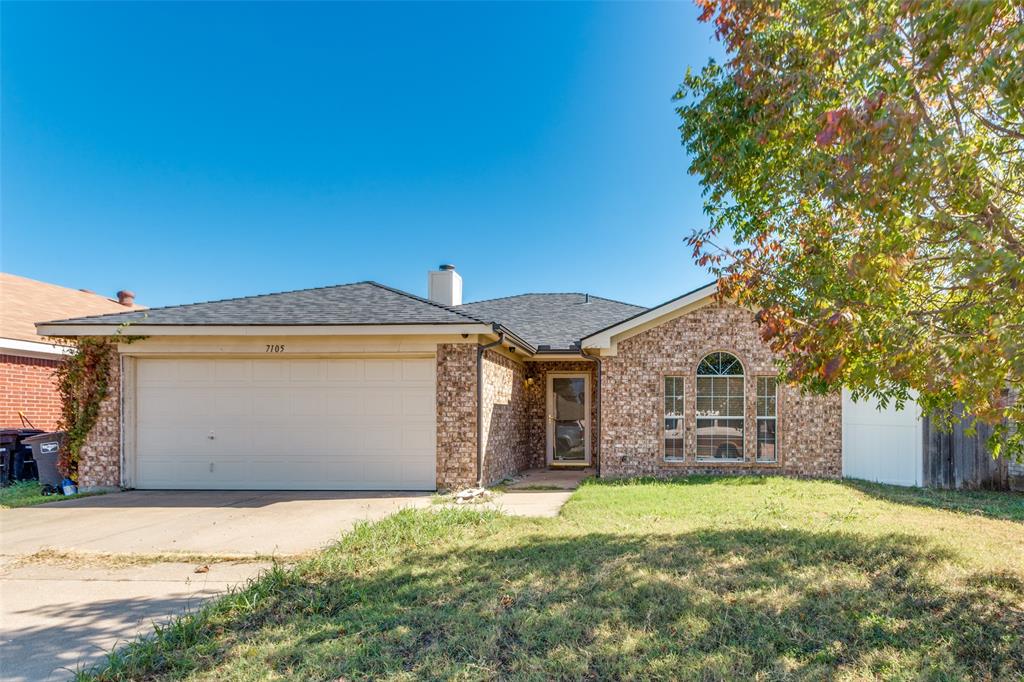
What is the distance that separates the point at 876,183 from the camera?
11.6 ft

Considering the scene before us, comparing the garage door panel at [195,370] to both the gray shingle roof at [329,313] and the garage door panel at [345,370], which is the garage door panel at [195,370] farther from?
the garage door panel at [345,370]

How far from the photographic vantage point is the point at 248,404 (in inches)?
378

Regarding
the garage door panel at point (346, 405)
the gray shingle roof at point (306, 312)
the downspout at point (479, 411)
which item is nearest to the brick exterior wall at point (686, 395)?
the downspout at point (479, 411)

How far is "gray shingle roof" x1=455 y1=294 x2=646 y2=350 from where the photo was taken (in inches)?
516

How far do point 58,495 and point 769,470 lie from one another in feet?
44.1

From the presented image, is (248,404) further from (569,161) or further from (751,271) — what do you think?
(569,161)

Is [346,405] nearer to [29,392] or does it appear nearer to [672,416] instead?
[672,416]

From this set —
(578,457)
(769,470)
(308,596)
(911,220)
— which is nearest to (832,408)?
(769,470)

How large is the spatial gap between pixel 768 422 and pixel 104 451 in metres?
13.0

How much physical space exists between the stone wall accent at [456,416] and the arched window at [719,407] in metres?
5.02

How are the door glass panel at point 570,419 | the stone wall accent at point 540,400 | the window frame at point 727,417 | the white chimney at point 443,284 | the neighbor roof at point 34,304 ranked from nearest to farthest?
the window frame at point 727,417 → the neighbor roof at point 34,304 → the stone wall accent at point 540,400 → the door glass panel at point 570,419 → the white chimney at point 443,284

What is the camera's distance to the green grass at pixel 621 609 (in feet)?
10.1

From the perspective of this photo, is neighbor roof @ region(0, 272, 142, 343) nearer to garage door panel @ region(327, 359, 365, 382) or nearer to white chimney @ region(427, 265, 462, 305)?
garage door panel @ region(327, 359, 365, 382)

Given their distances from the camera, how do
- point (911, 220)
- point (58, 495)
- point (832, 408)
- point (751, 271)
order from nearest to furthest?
1. point (911, 220)
2. point (751, 271)
3. point (58, 495)
4. point (832, 408)
